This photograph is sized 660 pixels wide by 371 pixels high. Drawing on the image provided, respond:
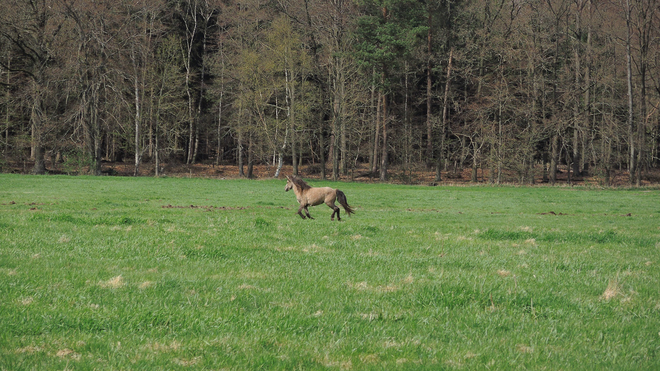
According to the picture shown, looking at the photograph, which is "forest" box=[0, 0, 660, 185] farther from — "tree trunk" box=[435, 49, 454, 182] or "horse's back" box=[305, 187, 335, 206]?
"horse's back" box=[305, 187, 335, 206]

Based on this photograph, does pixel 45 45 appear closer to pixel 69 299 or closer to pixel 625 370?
pixel 69 299

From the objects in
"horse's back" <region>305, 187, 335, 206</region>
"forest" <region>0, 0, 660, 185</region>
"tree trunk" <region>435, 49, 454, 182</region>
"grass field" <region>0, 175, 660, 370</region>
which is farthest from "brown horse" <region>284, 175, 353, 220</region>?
"tree trunk" <region>435, 49, 454, 182</region>

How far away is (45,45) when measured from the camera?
5009 centimetres

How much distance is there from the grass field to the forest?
136 feet

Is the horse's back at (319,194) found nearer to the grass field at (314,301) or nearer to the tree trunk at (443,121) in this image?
the grass field at (314,301)

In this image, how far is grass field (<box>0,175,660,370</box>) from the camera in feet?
16.0

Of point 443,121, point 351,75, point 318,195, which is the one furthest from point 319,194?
point 443,121

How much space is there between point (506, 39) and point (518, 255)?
159ft

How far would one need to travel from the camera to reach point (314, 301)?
6.79m

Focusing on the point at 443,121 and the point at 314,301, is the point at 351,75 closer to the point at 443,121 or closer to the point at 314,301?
the point at 443,121

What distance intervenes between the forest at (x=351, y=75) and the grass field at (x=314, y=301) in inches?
1638

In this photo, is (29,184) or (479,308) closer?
(479,308)

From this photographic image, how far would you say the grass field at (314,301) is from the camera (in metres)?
4.87

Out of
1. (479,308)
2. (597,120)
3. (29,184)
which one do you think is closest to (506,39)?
(597,120)
